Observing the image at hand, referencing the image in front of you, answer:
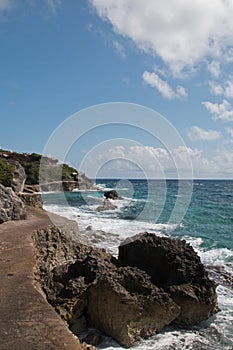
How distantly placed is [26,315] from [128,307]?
263cm

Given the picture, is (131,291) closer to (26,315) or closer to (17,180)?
(26,315)

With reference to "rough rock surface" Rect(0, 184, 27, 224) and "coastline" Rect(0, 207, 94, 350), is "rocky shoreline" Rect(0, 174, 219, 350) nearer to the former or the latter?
"coastline" Rect(0, 207, 94, 350)

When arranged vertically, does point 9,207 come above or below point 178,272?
above

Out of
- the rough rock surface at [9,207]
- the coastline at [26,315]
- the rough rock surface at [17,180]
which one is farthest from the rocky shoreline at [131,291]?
the rough rock surface at [17,180]

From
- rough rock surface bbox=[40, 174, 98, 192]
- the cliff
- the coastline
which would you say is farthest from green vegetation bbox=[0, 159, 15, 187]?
the coastline

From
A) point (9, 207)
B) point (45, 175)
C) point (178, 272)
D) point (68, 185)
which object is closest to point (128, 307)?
point (178, 272)

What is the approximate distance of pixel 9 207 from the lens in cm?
1385

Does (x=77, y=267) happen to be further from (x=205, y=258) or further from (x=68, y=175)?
(x=68, y=175)

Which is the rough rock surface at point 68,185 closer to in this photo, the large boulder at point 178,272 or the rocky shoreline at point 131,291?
the large boulder at point 178,272

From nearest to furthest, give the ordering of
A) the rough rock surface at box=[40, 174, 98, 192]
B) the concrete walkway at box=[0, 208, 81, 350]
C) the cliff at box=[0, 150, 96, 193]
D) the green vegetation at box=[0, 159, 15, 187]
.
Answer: the concrete walkway at box=[0, 208, 81, 350] → the green vegetation at box=[0, 159, 15, 187] → the cliff at box=[0, 150, 96, 193] → the rough rock surface at box=[40, 174, 98, 192]

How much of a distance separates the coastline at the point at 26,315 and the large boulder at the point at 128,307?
4.99ft

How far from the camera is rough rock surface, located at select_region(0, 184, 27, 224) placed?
13359 mm

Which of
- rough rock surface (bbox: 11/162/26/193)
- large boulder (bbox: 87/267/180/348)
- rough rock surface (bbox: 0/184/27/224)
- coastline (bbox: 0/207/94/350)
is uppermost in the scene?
rough rock surface (bbox: 11/162/26/193)

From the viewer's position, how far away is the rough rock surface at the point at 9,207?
1336 cm
